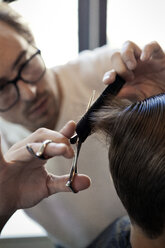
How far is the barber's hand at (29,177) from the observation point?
2.25 feet

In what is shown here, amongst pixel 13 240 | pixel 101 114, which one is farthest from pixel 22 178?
pixel 13 240

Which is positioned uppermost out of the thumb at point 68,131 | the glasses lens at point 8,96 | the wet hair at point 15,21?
the wet hair at point 15,21

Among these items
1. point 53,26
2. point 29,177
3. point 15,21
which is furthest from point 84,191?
point 53,26

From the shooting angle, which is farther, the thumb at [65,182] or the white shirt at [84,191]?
the white shirt at [84,191]

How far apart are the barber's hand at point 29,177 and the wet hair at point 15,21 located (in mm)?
402

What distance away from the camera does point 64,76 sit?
1.17 meters

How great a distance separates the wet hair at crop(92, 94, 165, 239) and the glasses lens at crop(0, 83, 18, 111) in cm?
38

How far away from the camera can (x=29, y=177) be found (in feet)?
2.63

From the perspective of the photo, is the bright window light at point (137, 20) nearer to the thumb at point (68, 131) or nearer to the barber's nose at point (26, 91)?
the barber's nose at point (26, 91)

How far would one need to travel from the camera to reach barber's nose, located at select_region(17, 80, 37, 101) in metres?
0.99

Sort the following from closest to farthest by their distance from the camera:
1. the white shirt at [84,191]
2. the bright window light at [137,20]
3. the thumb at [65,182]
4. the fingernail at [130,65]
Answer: the thumb at [65,182], the fingernail at [130,65], the white shirt at [84,191], the bright window light at [137,20]

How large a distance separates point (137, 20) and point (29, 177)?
3.54 ft

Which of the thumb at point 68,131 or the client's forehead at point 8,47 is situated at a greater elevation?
the client's forehead at point 8,47

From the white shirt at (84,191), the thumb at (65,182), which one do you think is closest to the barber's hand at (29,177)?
the thumb at (65,182)
